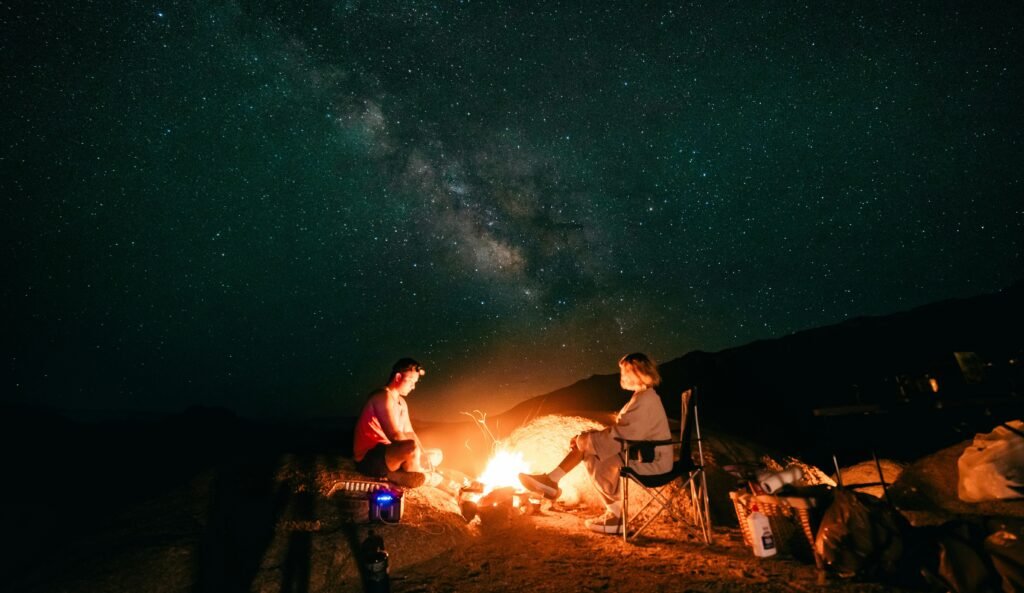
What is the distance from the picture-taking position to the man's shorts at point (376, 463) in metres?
4.91

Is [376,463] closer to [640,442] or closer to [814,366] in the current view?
[640,442]

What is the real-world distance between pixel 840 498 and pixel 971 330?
58.7 metres

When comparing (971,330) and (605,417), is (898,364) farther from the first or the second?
(605,417)

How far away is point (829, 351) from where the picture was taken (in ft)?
155

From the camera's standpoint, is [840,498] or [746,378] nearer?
[840,498]

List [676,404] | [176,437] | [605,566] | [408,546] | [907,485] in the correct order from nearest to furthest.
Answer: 1. [605,566]
2. [408,546]
3. [907,485]
4. [676,404]
5. [176,437]

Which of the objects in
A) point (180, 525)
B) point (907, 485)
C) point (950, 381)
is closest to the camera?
point (950, 381)

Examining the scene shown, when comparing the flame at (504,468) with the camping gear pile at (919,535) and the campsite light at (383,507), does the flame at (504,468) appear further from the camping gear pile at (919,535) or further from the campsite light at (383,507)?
the camping gear pile at (919,535)

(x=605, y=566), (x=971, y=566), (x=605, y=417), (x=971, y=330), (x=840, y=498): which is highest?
(x=971, y=330)

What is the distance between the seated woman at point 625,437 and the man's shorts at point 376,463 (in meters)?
2.30

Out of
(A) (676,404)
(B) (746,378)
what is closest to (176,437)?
(A) (676,404)

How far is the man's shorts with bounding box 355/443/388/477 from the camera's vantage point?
4914 millimetres

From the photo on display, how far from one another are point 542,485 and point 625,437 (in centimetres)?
142

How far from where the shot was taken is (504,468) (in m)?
6.94
